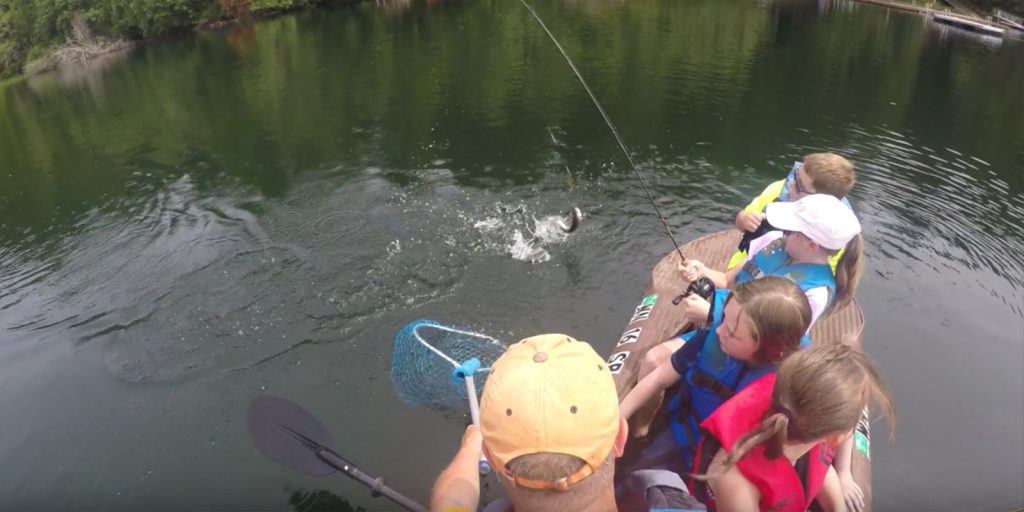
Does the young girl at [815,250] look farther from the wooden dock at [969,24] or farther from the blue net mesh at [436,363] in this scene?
the wooden dock at [969,24]

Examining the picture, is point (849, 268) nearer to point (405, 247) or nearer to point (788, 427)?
point (788, 427)

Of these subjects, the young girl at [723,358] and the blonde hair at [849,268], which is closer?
the young girl at [723,358]

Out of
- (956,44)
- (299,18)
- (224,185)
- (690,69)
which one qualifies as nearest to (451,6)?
(299,18)

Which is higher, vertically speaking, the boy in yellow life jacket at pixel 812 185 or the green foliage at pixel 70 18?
the green foliage at pixel 70 18

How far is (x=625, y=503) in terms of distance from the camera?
236 cm

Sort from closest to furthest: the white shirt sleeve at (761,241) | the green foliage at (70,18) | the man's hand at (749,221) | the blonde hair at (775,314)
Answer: the blonde hair at (775,314), the white shirt sleeve at (761,241), the man's hand at (749,221), the green foliage at (70,18)

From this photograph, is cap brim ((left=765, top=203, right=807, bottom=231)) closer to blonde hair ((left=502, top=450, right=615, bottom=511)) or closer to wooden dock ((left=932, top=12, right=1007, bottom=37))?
blonde hair ((left=502, top=450, right=615, bottom=511))

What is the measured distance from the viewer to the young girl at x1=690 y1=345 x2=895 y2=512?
2.25 metres

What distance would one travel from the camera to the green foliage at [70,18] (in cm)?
4047

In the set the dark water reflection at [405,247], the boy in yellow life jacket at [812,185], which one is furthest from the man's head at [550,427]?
the dark water reflection at [405,247]

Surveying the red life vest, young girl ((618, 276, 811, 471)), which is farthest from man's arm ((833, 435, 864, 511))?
young girl ((618, 276, 811, 471))

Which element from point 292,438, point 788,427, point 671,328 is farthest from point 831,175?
point 292,438

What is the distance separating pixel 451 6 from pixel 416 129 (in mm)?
31457

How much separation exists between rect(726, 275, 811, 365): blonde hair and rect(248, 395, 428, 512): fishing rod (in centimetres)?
278
